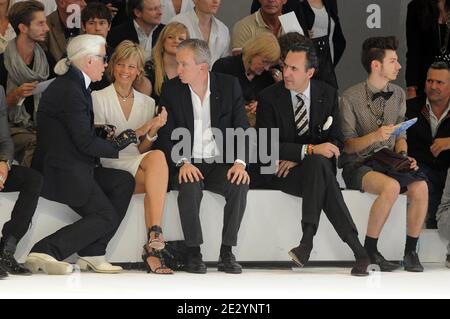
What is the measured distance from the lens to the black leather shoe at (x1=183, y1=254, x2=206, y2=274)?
719 centimetres

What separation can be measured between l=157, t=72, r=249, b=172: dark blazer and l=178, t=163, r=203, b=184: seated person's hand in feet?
0.57

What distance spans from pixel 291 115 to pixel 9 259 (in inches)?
77.4

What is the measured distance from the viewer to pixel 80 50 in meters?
7.25

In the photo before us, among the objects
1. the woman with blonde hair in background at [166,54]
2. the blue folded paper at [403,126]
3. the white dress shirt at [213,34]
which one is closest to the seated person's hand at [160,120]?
the woman with blonde hair in background at [166,54]

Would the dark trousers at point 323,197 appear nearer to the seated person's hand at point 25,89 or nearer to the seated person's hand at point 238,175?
the seated person's hand at point 238,175

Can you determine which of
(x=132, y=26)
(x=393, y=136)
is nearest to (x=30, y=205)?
(x=132, y=26)

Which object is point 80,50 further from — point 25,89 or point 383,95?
point 383,95

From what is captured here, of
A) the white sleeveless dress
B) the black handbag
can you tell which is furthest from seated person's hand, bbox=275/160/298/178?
the white sleeveless dress

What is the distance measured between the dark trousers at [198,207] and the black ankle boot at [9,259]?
0.97m

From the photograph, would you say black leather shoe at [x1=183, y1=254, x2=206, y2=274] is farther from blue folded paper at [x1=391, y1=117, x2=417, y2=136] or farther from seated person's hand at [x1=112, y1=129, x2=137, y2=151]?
blue folded paper at [x1=391, y1=117, x2=417, y2=136]

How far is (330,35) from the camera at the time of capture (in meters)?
8.60

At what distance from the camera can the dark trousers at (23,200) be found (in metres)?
6.98

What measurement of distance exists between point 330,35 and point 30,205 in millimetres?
2704

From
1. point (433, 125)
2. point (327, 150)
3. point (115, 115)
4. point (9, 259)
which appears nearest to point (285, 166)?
point (327, 150)
